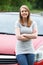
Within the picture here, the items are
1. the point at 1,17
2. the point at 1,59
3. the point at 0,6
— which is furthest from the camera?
the point at 0,6

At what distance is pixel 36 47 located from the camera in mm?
5117

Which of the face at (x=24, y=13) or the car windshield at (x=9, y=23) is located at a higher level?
the face at (x=24, y=13)

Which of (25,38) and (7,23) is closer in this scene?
(25,38)

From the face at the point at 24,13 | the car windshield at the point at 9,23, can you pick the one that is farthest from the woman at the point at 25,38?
the car windshield at the point at 9,23

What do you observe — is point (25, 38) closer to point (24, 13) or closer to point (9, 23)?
point (24, 13)

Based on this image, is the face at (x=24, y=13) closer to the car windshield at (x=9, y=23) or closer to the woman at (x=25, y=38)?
the woman at (x=25, y=38)

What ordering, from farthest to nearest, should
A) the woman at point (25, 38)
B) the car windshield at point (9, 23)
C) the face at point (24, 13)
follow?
the car windshield at point (9, 23), the face at point (24, 13), the woman at point (25, 38)

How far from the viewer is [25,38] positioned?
4938 millimetres

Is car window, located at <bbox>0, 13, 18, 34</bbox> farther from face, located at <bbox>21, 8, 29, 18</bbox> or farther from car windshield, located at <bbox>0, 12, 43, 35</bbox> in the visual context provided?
face, located at <bbox>21, 8, 29, 18</bbox>

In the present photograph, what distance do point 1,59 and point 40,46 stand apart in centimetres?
74

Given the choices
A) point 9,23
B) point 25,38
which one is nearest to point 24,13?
point 25,38

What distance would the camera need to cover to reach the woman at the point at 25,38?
16.1 feet

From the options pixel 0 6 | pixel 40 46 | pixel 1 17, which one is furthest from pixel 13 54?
pixel 0 6

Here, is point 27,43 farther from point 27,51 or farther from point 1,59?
point 1,59
